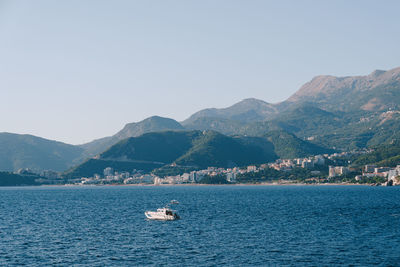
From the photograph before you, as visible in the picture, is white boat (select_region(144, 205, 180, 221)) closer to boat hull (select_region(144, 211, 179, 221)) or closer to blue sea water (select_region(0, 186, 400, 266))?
boat hull (select_region(144, 211, 179, 221))

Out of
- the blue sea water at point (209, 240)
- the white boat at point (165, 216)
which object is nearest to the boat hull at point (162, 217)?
the white boat at point (165, 216)

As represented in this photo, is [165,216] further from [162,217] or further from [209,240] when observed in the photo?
[209,240]

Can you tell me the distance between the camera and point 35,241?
243 feet

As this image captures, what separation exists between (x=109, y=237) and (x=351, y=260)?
122 feet

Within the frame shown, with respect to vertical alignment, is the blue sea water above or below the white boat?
below

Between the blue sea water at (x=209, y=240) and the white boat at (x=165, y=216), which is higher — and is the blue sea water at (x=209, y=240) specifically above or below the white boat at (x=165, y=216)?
below

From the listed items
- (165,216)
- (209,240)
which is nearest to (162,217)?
(165,216)

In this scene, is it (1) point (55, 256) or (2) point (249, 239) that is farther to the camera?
(2) point (249, 239)

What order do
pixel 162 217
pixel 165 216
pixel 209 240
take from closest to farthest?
1. pixel 209 240
2. pixel 165 216
3. pixel 162 217

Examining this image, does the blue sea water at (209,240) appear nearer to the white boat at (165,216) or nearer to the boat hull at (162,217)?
the boat hull at (162,217)

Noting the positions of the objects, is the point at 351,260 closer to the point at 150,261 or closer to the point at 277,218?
the point at 150,261

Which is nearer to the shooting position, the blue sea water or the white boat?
the blue sea water

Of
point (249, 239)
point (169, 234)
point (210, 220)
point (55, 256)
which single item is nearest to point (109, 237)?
point (169, 234)

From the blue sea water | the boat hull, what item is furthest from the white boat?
the blue sea water
